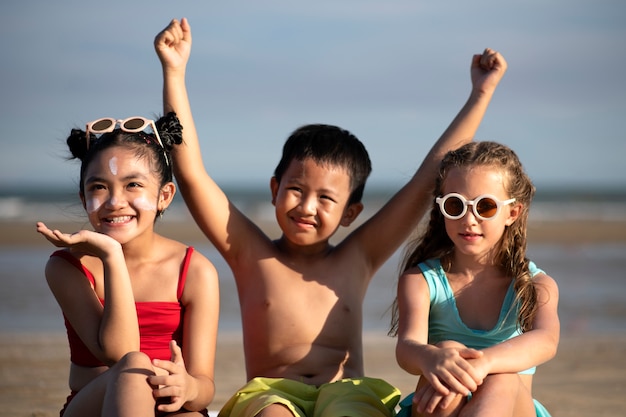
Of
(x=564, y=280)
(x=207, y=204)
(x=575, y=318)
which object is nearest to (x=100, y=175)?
(x=207, y=204)

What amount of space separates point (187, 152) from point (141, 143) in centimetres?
32

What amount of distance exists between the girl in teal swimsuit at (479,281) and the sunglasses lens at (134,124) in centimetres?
147

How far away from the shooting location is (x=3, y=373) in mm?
7141

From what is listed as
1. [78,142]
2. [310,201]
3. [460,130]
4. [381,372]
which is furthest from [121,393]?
[381,372]

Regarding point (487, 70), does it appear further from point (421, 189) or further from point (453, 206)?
point (453, 206)

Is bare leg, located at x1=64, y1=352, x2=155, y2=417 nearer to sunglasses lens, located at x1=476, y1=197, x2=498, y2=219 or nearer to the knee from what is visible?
the knee

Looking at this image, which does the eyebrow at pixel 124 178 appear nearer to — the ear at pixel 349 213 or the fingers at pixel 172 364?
the fingers at pixel 172 364

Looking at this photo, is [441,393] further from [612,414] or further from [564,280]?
[564,280]

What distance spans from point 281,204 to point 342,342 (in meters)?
0.79

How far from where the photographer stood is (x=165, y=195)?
3.99 m

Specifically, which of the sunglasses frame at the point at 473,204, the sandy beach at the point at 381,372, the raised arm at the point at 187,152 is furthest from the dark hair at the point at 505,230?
the sandy beach at the point at 381,372

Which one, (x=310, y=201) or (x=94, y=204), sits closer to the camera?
(x=94, y=204)

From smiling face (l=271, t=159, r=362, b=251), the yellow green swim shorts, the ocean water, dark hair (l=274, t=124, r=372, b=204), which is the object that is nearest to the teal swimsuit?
the yellow green swim shorts

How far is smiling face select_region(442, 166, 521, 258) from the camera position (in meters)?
3.81
